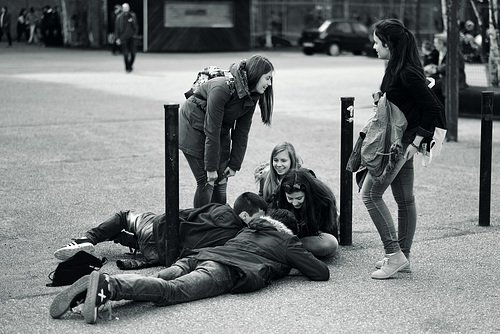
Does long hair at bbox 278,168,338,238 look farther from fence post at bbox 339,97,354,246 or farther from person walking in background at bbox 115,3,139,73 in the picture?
person walking in background at bbox 115,3,139,73

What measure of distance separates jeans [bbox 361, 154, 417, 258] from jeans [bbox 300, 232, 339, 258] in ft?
1.47

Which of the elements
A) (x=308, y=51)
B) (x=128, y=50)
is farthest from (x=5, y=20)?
(x=128, y=50)

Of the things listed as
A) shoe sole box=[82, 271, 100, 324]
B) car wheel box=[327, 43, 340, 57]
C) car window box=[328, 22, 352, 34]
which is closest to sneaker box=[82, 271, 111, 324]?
shoe sole box=[82, 271, 100, 324]

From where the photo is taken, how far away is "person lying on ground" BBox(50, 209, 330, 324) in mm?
4910

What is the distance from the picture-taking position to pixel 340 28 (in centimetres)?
3741

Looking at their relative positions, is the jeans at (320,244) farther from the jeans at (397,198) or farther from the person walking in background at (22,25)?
the person walking in background at (22,25)

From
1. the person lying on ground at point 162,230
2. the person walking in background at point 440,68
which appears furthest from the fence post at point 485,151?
the person walking in background at point 440,68

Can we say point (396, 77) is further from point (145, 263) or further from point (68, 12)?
point (68, 12)

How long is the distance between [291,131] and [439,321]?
8.11 metres

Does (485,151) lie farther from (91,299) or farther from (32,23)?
(32,23)

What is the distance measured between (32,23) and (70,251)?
1590 inches

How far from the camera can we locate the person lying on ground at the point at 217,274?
4.91 metres

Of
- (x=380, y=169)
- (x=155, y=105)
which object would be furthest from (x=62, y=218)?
(x=155, y=105)

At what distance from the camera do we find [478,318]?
5102 mm
